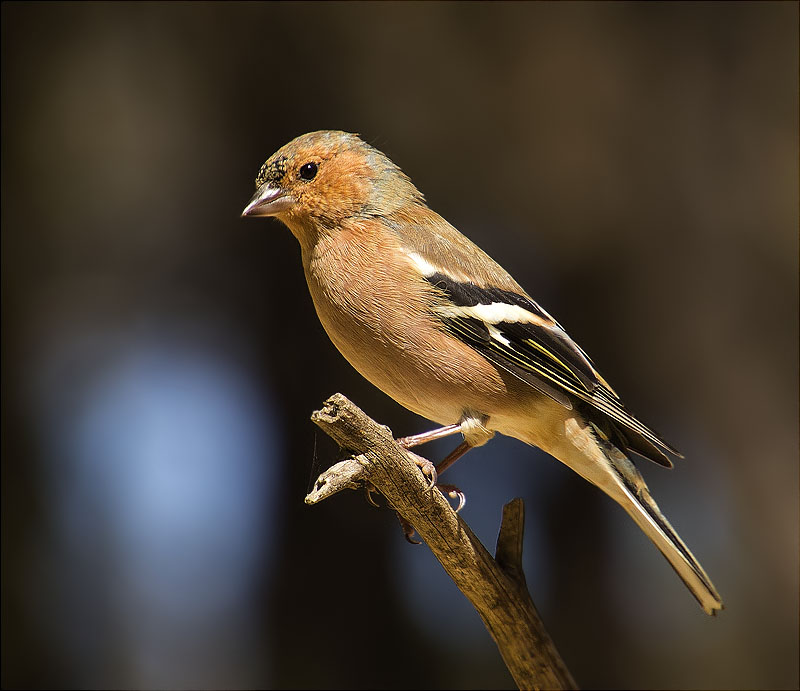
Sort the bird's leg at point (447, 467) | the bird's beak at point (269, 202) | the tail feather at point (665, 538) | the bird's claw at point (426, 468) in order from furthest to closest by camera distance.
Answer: the bird's beak at point (269, 202)
the bird's leg at point (447, 467)
the tail feather at point (665, 538)
the bird's claw at point (426, 468)

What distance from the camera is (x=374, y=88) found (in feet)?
18.1

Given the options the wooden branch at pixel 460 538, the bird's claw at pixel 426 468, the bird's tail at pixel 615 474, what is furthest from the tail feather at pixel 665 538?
the bird's claw at pixel 426 468

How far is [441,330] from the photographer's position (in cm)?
256

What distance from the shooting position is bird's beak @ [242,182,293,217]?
2.68 meters

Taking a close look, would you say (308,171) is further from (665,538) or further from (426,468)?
(665,538)

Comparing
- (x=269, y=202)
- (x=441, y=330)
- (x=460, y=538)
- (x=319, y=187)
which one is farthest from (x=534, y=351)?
(x=269, y=202)

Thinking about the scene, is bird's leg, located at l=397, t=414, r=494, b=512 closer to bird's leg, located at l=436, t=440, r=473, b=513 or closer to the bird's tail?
bird's leg, located at l=436, t=440, r=473, b=513

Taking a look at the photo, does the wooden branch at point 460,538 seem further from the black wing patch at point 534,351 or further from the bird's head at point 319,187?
the bird's head at point 319,187

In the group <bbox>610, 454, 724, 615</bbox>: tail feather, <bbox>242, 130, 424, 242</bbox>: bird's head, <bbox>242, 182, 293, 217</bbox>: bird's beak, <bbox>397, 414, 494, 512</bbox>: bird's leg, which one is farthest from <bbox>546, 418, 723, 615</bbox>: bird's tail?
<bbox>242, 182, 293, 217</bbox>: bird's beak

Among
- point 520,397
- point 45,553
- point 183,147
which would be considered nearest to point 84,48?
point 183,147

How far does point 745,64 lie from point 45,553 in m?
6.23

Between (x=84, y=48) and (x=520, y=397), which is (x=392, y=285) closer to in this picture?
(x=520, y=397)

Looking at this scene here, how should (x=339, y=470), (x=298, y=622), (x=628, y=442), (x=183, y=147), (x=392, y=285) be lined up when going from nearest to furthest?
(x=339, y=470) → (x=392, y=285) → (x=628, y=442) → (x=298, y=622) → (x=183, y=147)

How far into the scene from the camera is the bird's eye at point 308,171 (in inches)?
108
